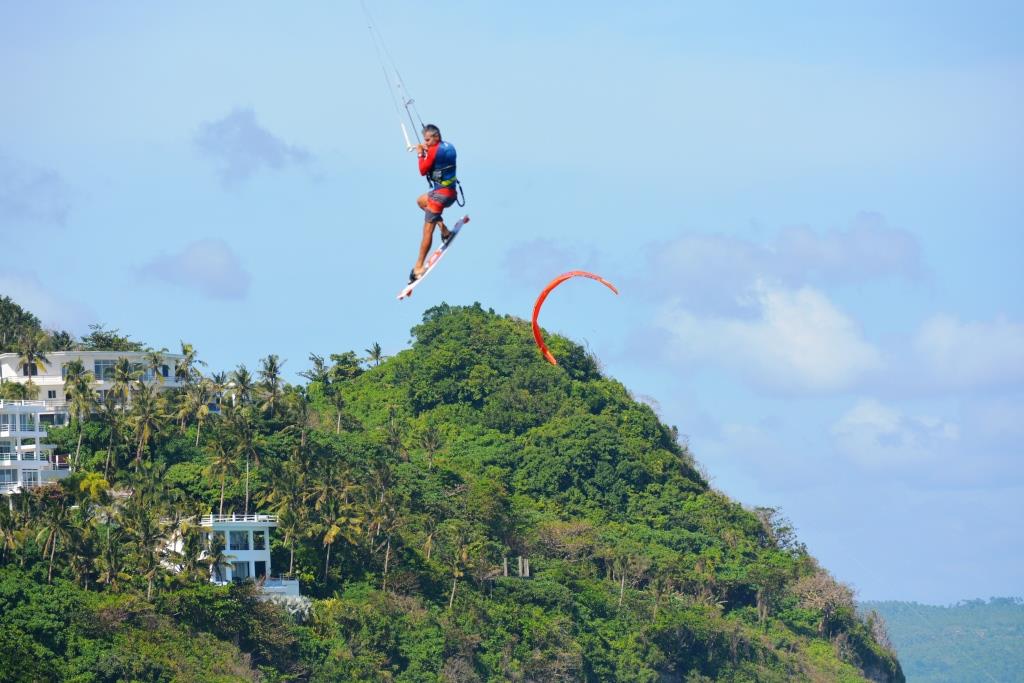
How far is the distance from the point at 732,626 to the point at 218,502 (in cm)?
3453

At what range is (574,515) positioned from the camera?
128 metres

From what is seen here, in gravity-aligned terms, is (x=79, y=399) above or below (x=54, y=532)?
above

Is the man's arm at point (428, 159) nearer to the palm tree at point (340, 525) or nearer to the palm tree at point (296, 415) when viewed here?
the palm tree at point (340, 525)

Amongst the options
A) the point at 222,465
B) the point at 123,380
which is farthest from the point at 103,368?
the point at 222,465

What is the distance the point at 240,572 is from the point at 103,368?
2543 centimetres

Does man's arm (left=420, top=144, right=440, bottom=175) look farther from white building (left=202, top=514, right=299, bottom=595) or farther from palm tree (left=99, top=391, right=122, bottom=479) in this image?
palm tree (left=99, top=391, right=122, bottom=479)

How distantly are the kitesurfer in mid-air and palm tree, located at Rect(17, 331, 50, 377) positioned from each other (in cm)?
7530

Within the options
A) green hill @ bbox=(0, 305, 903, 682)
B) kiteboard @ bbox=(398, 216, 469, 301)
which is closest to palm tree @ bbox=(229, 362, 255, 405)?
green hill @ bbox=(0, 305, 903, 682)

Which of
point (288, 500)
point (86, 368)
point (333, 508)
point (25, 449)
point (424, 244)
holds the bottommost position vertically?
point (424, 244)

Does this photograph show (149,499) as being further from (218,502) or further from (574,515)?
(574,515)

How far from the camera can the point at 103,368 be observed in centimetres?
11506

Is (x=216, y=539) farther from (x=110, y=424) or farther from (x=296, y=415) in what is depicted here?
(x=296, y=415)

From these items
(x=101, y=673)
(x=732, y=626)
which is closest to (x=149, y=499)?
(x=101, y=673)

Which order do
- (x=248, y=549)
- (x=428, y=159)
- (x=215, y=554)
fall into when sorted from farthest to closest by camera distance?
(x=248, y=549), (x=215, y=554), (x=428, y=159)
